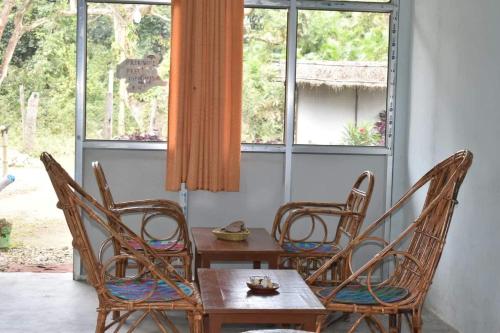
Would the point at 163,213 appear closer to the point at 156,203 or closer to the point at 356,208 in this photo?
the point at 156,203

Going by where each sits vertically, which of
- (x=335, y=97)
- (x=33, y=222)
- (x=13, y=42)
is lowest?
(x=33, y=222)

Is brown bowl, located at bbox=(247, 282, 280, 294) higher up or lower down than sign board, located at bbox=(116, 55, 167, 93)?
lower down

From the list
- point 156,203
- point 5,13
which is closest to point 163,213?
point 156,203

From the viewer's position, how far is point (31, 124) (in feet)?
28.6

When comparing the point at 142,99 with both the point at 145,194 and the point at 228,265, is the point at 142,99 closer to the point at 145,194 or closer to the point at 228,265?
the point at 145,194

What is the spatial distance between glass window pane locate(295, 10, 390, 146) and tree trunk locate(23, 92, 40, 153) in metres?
4.13

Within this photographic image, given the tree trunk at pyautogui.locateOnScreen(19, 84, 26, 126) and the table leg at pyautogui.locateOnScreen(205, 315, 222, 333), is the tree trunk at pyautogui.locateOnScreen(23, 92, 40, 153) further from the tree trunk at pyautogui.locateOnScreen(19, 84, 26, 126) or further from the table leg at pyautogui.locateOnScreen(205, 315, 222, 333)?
the table leg at pyautogui.locateOnScreen(205, 315, 222, 333)

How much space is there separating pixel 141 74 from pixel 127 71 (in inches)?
3.8

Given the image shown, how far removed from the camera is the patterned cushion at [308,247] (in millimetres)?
4371

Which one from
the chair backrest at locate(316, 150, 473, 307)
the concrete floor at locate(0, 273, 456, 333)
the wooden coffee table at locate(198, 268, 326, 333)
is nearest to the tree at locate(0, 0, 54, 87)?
the concrete floor at locate(0, 273, 456, 333)

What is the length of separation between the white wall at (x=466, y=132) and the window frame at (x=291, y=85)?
30 centimetres

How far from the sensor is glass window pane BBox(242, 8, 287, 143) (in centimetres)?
542

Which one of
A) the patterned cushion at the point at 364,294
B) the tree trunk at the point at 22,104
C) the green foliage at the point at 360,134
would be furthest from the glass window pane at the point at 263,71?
the tree trunk at the point at 22,104

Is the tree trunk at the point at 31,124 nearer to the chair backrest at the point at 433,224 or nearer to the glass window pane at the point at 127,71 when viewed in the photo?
the glass window pane at the point at 127,71
